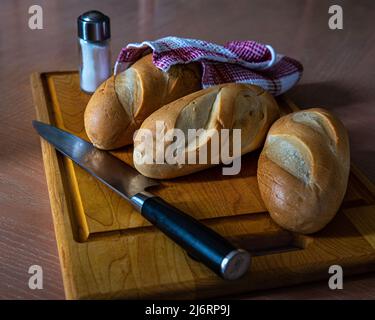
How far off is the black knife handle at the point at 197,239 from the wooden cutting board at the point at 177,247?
0.03 meters

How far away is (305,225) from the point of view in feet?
2.51

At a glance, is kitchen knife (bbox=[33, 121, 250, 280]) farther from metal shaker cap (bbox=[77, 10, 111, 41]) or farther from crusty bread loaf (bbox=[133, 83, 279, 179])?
metal shaker cap (bbox=[77, 10, 111, 41])

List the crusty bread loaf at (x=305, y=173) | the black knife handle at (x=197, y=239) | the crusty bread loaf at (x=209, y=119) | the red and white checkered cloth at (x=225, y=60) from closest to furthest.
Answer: the black knife handle at (x=197, y=239), the crusty bread loaf at (x=305, y=173), the crusty bread loaf at (x=209, y=119), the red and white checkered cloth at (x=225, y=60)

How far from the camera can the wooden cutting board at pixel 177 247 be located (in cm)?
70

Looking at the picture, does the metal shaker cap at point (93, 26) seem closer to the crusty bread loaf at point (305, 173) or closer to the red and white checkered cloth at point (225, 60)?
the red and white checkered cloth at point (225, 60)

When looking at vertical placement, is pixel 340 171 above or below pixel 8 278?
above

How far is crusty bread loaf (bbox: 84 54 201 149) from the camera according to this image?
93 cm

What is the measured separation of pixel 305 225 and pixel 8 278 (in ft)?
1.32

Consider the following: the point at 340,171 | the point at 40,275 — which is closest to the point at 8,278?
the point at 40,275

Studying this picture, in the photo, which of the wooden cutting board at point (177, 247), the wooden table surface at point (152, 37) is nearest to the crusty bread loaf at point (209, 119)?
the wooden cutting board at point (177, 247)

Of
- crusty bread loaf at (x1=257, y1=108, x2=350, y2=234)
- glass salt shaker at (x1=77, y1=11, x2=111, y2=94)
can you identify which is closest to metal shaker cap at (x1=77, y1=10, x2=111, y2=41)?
glass salt shaker at (x1=77, y1=11, x2=111, y2=94)

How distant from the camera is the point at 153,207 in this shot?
75cm

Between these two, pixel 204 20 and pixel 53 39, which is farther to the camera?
pixel 204 20

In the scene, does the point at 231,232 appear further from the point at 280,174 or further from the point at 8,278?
the point at 8,278
